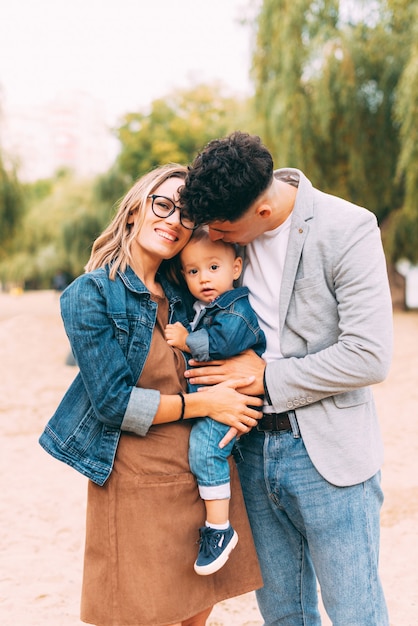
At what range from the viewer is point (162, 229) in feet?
6.33

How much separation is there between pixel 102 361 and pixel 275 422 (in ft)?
1.89

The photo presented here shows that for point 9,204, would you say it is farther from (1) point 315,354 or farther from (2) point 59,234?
(1) point 315,354

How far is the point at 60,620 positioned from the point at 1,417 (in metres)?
4.60

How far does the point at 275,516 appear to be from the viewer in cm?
205

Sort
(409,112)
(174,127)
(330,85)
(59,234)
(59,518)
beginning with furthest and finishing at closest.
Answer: (174,127), (59,234), (330,85), (409,112), (59,518)

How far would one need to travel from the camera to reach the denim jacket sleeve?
5.63 feet

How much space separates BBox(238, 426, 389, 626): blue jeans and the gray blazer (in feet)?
0.22

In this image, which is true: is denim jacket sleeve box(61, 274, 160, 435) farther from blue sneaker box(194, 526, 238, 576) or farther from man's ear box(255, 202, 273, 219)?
man's ear box(255, 202, 273, 219)

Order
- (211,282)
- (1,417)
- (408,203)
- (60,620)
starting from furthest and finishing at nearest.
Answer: (408,203), (1,417), (60,620), (211,282)

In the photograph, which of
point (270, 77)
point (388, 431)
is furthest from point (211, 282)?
point (270, 77)

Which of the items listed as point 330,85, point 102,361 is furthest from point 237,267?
point 330,85

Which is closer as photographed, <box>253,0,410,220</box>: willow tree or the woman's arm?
the woman's arm

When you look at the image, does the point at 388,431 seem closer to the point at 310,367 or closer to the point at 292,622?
the point at 292,622

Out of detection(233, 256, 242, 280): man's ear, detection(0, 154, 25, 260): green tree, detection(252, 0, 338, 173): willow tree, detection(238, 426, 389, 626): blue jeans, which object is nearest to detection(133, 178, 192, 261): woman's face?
detection(233, 256, 242, 280): man's ear
